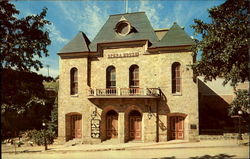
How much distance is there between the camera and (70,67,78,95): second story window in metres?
24.6

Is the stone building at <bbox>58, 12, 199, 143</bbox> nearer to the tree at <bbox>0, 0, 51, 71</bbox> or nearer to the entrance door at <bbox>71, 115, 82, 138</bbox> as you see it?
the entrance door at <bbox>71, 115, 82, 138</bbox>

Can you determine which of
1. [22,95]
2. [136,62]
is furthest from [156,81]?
[22,95]

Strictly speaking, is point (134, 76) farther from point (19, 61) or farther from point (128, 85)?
point (19, 61)

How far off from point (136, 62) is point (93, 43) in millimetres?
5721

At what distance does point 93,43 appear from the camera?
984 inches

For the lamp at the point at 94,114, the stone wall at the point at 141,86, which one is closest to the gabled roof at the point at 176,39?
the stone wall at the point at 141,86

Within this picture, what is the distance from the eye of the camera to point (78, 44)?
2489cm

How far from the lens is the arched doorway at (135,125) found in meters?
22.7

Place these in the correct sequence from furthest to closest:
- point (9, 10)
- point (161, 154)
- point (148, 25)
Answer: point (148, 25), point (161, 154), point (9, 10)

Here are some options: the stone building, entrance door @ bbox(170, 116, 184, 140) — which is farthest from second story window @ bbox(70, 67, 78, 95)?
entrance door @ bbox(170, 116, 184, 140)

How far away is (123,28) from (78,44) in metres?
5.40

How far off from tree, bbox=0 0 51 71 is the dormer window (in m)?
13.7

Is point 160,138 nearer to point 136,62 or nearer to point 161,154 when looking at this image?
point 161,154

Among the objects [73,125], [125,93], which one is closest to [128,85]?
[125,93]
